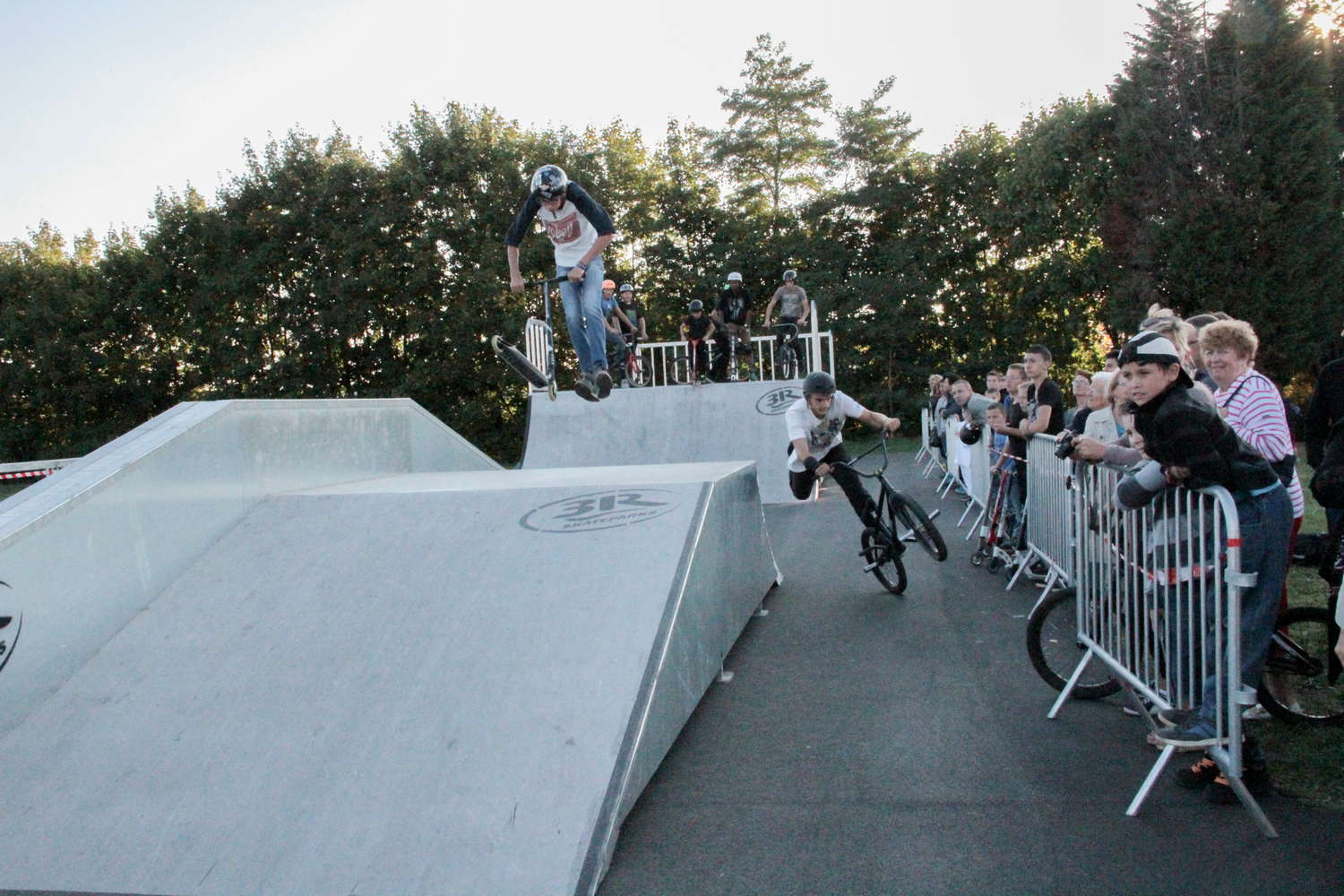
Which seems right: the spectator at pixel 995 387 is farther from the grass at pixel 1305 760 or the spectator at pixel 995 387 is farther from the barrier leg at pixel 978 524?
the grass at pixel 1305 760

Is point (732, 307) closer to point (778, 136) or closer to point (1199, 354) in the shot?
point (1199, 354)

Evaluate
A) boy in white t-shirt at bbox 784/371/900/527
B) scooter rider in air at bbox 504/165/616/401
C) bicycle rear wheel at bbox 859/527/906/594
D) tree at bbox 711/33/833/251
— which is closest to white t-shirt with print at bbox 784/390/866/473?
boy in white t-shirt at bbox 784/371/900/527

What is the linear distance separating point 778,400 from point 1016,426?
5411mm

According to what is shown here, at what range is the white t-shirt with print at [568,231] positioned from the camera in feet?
25.7

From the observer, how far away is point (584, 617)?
4.36m

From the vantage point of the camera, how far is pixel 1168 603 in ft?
12.1

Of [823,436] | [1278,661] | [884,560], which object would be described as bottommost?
[884,560]

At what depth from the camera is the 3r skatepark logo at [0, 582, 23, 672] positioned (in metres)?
4.02

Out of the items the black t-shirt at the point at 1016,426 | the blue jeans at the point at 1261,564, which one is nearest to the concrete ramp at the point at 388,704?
the blue jeans at the point at 1261,564

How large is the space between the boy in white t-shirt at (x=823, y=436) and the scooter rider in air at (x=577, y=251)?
6.05 ft

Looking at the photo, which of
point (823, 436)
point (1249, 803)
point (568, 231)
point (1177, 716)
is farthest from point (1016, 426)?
point (1249, 803)

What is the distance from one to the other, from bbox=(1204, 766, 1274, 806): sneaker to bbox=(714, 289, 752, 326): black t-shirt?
12.3 meters

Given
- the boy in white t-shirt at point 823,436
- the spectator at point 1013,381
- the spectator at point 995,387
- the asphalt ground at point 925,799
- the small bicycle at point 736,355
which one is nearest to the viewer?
the asphalt ground at point 925,799

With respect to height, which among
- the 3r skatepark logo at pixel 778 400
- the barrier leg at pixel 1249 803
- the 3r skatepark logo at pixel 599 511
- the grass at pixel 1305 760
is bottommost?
the grass at pixel 1305 760
